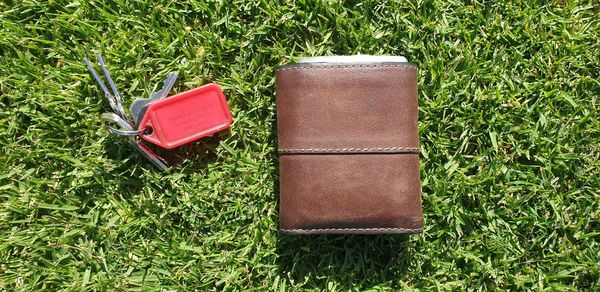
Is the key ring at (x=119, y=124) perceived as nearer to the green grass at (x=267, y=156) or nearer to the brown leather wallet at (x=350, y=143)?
the green grass at (x=267, y=156)

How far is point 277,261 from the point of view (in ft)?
7.78

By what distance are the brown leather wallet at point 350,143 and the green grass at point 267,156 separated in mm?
304

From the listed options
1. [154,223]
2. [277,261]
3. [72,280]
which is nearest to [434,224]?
[277,261]

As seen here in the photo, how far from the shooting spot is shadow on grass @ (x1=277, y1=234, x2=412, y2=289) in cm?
236

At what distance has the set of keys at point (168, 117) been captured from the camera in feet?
7.36

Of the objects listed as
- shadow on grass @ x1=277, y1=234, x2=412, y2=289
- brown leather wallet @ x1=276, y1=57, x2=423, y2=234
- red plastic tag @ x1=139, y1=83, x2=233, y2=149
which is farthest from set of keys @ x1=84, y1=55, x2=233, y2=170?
shadow on grass @ x1=277, y1=234, x2=412, y2=289

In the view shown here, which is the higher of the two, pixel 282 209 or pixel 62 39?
pixel 62 39

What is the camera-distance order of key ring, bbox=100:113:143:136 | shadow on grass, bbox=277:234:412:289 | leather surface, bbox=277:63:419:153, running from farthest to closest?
shadow on grass, bbox=277:234:412:289
key ring, bbox=100:113:143:136
leather surface, bbox=277:63:419:153

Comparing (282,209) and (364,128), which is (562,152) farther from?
(282,209)

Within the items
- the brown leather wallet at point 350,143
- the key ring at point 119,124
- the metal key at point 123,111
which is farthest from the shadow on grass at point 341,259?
the key ring at point 119,124

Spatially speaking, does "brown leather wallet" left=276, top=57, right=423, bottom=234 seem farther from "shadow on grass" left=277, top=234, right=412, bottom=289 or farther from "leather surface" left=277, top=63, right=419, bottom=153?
"shadow on grass" left=277, top=234, right=412, bottom=289

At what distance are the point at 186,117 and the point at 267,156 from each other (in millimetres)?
377

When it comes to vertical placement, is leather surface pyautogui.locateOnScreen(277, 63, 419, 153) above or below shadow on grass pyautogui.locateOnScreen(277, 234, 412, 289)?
above

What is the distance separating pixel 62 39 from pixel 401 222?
5.23ft
